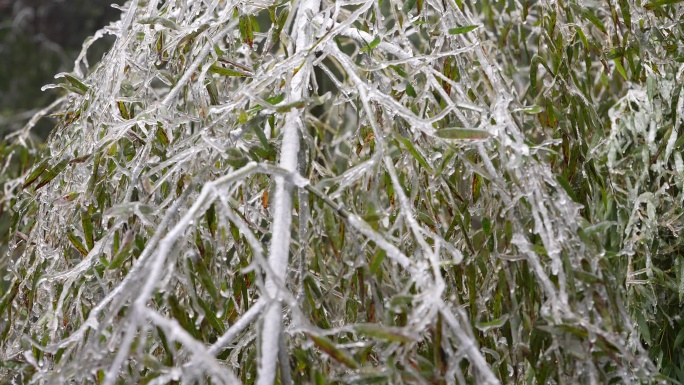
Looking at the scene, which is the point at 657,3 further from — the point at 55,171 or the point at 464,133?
the point at 55,171

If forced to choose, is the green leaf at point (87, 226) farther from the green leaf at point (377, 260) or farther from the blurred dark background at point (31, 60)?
the blurred dark background at point (31, 60)

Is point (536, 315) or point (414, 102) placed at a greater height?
point (414, 102)

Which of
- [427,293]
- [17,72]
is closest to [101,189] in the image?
[427,293]

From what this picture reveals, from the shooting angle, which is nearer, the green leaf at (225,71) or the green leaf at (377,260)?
the green leaf at (377,260)

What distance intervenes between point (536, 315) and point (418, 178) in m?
0.26

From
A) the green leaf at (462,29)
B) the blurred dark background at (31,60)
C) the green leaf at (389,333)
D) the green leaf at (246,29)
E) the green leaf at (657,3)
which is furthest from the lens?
the blurred dark background at (31,60)

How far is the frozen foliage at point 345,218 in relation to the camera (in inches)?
29.9

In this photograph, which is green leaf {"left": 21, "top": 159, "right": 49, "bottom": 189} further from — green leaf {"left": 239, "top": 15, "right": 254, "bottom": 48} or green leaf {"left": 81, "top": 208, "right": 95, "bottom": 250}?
green leaf {"left": 239, "top": 15, "right": 254, "bottom": 48}

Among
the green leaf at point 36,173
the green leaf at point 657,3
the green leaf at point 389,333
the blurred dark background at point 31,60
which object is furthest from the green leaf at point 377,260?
the blurred dark background at point 31,60

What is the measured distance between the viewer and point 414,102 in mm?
1038

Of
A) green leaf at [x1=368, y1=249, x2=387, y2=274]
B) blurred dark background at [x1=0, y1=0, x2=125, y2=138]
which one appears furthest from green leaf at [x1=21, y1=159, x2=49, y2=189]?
blurred dark background at [x1=0, y1=0, x2=125, y2=138]

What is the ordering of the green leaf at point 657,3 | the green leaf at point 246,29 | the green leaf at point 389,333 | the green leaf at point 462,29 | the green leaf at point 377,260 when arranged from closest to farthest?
the green leaf at point 389,333 < the green leaf at point 377,260 < the green leaf at point 462,29 < the green leaf at point 246,29 < the green leaf at point 657,3

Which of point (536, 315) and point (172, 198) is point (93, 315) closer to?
point (172, 198)

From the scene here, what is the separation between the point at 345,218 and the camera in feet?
2.63
